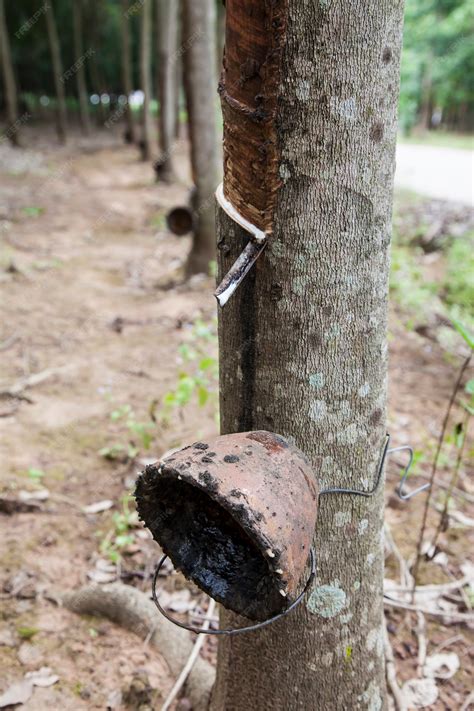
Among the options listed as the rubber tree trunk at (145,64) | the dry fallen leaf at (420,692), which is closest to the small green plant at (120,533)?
the dry fallen leaf at (420,692)

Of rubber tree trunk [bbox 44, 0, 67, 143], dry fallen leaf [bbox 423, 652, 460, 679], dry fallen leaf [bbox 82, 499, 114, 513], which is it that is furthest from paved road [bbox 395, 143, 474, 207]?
rubber tree trunk [bbox 44, 0, 67, 143]

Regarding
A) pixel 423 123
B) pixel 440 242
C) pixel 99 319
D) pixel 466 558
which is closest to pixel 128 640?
pixel 466 558

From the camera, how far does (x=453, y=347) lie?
545 centimetres

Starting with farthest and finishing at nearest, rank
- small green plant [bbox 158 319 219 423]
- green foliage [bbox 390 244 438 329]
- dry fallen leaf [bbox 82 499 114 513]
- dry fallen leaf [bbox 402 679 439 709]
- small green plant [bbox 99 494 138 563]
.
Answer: green foliage [bbox 390 244 438 329]
small green plant [bbox 158 319 219 423]
dry fallen leaf [bbox 82 499 114 513]
small green plant [bbox 99 494 138 563]
dry fallen leaf [bbox 402 679 439 709]

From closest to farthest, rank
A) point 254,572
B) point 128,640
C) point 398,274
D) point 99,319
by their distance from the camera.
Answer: point 254,572 < point 128,640 < point 99,319 < point 398,274

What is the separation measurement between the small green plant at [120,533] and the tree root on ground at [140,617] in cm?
27

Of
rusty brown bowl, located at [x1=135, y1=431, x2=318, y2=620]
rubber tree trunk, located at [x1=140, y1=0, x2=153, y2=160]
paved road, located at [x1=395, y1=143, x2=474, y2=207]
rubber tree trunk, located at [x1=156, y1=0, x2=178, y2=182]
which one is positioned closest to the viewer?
rusty brown bowl, located at [x1=135, y1=431, x2=318, y2=620]

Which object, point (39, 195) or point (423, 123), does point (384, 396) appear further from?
point (423, 123)

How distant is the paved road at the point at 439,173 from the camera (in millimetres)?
10898

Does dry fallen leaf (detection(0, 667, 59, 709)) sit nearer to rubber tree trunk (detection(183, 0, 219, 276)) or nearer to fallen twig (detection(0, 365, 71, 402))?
fallen twig (detection(0, 365, 71, 402))

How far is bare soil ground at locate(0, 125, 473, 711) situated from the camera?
229 cm

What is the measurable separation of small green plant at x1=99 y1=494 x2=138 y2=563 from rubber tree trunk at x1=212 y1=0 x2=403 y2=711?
1.31 metres

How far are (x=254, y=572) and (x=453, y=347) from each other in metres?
4.64

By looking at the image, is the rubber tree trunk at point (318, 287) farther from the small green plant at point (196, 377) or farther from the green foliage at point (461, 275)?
the green foliage at point (461, 275)
